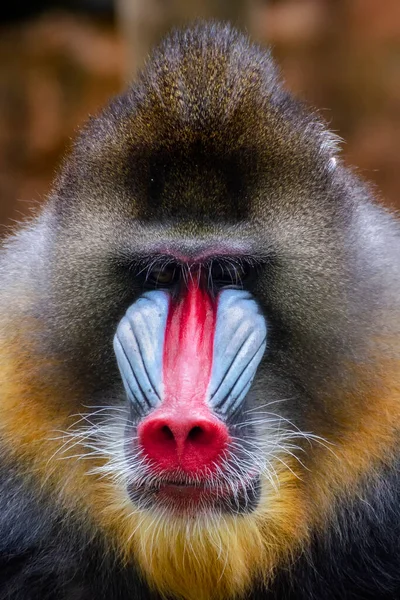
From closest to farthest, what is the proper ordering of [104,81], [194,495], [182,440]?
[182,440] → [194,495] → [104,81]

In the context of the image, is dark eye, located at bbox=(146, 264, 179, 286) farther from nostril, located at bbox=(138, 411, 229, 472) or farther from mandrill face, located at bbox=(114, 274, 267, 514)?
nostril, located at bbox=(138, 411, 229, 472)

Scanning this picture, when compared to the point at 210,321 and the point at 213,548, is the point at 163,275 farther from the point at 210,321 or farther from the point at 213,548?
the point at 213,548

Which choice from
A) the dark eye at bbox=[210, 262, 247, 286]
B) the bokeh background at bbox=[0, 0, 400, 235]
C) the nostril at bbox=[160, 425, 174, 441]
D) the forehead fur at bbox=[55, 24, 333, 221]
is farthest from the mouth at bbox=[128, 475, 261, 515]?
the bokeh background at bbox=[0, 0, 400, 235]

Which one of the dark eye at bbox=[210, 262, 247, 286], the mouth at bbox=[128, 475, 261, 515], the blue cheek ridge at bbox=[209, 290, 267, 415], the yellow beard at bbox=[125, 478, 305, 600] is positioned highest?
the dark eye at bbox=[210, 262, 247, 286]

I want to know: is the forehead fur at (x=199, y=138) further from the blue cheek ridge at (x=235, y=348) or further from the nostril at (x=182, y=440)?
the nostril at (x=182, y=440)

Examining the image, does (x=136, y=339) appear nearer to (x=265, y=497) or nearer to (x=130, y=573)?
(x=265, y=497)

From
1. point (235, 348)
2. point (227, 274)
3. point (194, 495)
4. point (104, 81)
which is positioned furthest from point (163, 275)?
point (104, 81)

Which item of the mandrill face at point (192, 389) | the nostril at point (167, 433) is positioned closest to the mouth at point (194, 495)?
the mandrill face at point (192, 389)
